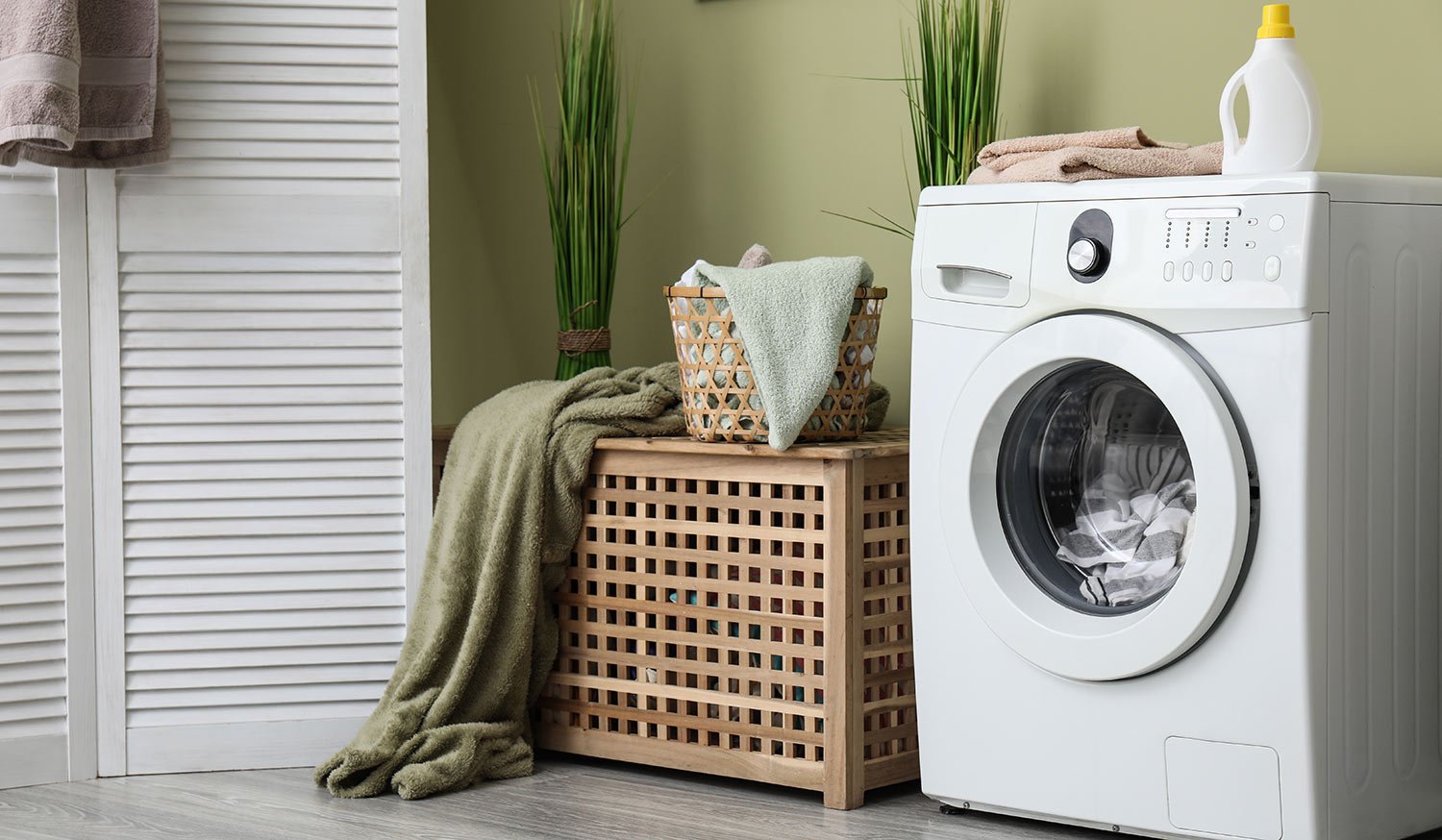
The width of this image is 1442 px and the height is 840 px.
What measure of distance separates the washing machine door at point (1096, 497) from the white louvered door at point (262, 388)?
86cm

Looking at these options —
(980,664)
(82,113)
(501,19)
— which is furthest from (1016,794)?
(501,19)

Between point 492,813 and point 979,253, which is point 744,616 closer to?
point 492,813

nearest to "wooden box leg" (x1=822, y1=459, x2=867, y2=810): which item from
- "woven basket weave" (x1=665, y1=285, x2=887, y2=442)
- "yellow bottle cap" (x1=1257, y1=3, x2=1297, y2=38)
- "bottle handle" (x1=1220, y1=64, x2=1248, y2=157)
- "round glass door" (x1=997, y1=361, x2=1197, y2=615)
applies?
"woven basket weave" (x1=665, y1=285, x2=887, y2=442)

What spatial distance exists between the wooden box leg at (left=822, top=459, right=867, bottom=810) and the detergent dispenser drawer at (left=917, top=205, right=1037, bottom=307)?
268 millimetres

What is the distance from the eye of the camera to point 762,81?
2.59 meters

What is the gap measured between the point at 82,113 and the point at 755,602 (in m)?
1.13

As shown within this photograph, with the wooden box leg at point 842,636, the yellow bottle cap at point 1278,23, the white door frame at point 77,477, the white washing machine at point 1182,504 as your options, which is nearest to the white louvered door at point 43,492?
the white door frame at point 77,477

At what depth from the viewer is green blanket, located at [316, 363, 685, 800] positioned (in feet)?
6.64

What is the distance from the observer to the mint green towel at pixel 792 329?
6.22ft

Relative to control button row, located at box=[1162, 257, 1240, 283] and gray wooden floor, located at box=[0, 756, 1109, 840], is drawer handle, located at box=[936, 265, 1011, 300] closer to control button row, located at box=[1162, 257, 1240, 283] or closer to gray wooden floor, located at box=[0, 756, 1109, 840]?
control button row, located at box=[1162, 257, 1240, 283]

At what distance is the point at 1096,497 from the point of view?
1759mm

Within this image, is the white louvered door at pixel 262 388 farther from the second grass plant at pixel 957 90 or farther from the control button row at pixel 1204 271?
the control button row at pixel 1204 271

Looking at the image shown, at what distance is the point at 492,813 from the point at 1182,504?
0.95m

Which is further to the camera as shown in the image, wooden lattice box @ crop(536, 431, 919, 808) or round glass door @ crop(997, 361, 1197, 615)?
wooden lattice box @ crop(536, 431, 919, 808)
